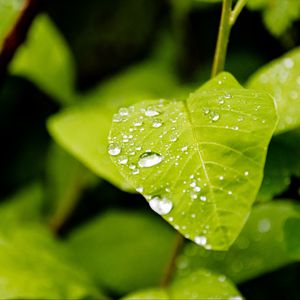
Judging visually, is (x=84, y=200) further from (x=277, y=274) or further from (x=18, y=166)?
(x=277, y=274)

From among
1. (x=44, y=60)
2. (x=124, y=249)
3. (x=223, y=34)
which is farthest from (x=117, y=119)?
(x=44, y=60)

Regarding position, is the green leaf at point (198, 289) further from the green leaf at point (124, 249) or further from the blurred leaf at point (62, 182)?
the blurred leaf at point (62, 182)

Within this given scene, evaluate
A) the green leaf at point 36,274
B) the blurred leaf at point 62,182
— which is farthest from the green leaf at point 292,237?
the blurred leaf at point 62,182

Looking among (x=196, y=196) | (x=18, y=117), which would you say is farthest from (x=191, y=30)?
(x=196, y=196)

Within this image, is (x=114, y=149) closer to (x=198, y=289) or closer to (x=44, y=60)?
(x=198, y=289)

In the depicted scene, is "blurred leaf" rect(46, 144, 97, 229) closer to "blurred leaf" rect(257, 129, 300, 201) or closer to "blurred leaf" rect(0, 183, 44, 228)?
"blurred leaf" rect(0, 183, 44, 228)
